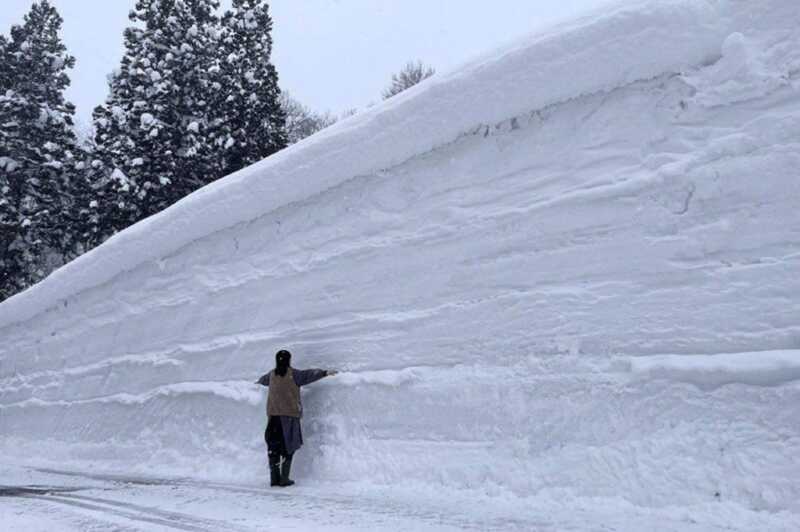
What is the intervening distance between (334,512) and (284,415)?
177 centimetres

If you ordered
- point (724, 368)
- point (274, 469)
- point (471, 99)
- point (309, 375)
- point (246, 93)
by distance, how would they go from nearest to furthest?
point (724, 368)
point (471, 99)
point (274, 469)
point (309, 375)
point (246, 93)

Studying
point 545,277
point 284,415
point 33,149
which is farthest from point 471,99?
point 33,149

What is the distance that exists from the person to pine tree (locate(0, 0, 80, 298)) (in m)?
18.4

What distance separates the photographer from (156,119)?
23.0 meters

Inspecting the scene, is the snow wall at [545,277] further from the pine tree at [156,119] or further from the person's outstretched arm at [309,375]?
the pine tree at [156,119]

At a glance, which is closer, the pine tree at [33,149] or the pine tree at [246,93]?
the pine tree at [33,149]

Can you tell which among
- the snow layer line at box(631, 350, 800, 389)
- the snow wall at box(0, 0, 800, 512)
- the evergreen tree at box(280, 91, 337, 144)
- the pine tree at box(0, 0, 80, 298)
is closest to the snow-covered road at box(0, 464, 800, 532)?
the snow wall at box(0, 0, 800, 512)

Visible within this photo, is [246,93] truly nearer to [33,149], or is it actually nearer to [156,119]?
[156,119]

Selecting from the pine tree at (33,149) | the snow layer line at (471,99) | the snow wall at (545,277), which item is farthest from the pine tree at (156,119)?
the snow wall at (545,277)

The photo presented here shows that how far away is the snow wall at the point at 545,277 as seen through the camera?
4777 mm

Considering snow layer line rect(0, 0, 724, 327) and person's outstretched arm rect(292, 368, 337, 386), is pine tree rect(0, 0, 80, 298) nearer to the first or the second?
→ snow layer line rect(0, 0, 724, 327)

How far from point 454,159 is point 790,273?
9.90 feet

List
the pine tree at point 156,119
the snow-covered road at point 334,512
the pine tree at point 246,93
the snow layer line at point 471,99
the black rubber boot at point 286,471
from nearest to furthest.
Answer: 1. the snow-covered road at point 334,512
2. the snow layer line at point 471,99
3. the black rubber boot at point 286,471
4. the pine tree at point 156,119
5. the pine tree at point 246,93

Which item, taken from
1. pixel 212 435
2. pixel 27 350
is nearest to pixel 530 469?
pixel 212 435
